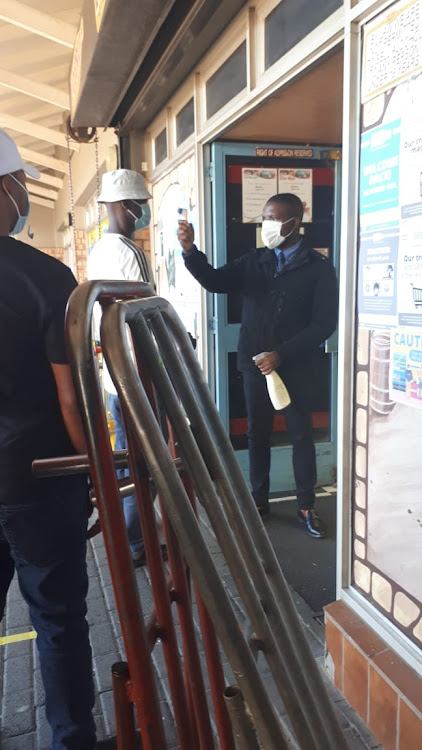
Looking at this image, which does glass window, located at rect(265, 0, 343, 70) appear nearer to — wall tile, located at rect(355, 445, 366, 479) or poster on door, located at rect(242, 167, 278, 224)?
poster on door, located at rect(242, 167, 278, 224)

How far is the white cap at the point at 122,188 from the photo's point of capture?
2652 mm

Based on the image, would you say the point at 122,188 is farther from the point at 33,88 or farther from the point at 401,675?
the point at 33,88

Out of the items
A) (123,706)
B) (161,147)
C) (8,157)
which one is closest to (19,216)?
(8,157)

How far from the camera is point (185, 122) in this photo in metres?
3.63

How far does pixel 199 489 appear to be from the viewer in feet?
2.82

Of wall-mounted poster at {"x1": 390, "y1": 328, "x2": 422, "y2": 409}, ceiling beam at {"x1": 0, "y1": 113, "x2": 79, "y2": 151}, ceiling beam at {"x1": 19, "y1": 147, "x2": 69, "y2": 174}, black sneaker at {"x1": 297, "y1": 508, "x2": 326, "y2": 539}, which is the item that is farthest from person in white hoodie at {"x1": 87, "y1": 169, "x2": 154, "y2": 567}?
ceiling beam at {"x1": 19, "y1": 147, "x2": 69, "y2": 174}

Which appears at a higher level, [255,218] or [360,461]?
[255,218]

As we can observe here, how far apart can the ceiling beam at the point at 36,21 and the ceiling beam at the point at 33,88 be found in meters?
1.26

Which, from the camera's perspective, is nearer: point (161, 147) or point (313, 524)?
point (313, 524)

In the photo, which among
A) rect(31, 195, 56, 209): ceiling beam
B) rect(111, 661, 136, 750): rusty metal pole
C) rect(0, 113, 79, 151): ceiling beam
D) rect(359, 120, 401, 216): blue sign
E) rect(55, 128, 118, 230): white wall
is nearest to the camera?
rect(111, 661, 136, 750): rusty metal pole

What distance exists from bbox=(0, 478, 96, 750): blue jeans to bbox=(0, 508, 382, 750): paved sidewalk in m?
0.26

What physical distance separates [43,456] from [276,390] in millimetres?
1691

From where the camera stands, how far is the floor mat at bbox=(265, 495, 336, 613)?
2.58 metres

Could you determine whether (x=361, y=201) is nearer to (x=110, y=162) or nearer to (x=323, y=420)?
(x=323, y=420)
